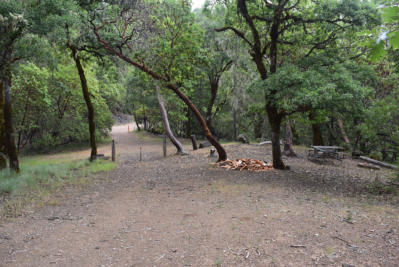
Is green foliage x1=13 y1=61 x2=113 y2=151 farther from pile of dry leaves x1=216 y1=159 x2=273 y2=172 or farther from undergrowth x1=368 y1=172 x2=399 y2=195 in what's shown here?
undergrowth x1=368 y1=172 x2=399 y2=195

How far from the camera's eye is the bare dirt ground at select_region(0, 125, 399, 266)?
3.71 metres

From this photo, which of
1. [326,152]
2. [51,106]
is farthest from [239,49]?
[51,106]

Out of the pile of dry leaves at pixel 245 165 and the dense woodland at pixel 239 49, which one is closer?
the dense woodland at pixel 239 49

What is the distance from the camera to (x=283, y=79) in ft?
26.3

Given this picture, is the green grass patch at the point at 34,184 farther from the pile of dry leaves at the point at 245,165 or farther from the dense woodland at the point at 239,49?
the pile of dry leaves at the point at 245,165

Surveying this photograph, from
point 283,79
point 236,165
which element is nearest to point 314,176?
point 236,165

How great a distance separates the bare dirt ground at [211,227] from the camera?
12.2 feet

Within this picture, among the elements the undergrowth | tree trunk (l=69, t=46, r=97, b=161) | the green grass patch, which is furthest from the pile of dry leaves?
tree trunk (l=69, t=46, r=97, b=161)

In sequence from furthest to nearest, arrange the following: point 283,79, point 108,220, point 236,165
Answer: point 236,165 < point 283,79 < point 108,220

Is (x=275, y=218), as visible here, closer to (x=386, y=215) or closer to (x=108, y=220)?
(x=386, y=215)

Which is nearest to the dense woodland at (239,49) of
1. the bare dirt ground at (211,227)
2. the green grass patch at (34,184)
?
the green grass patch at (34,184)

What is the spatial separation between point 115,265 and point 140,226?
4.82 feet

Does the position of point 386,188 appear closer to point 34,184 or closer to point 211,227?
point 211,227

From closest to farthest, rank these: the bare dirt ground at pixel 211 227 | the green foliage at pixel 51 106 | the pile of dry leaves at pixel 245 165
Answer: the bare dirt ground at pixel 211 227, the pile of dry leaves at pixel 245 165, the green foliage at pixel 51 106
